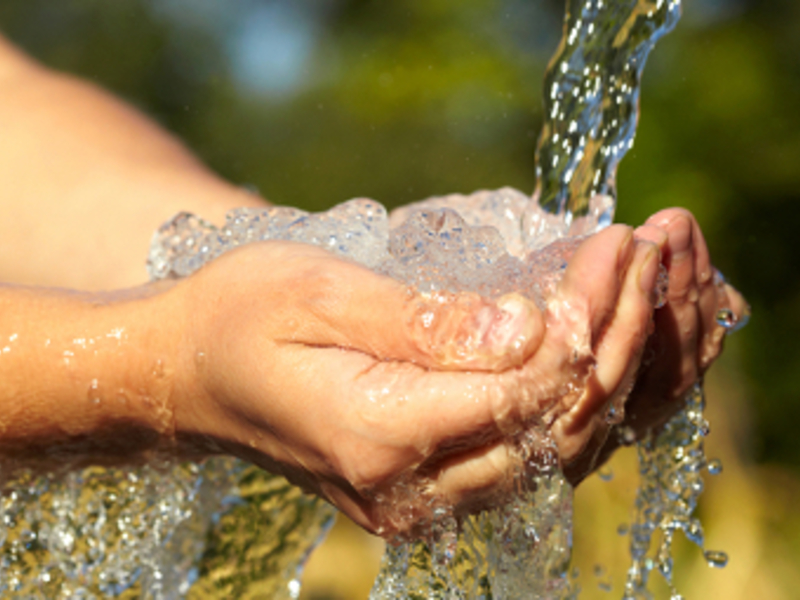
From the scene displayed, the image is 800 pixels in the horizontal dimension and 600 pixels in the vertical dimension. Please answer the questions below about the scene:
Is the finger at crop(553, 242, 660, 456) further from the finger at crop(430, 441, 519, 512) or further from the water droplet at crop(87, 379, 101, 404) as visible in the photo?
the water droplet at crop(87, 379, 101, 404)

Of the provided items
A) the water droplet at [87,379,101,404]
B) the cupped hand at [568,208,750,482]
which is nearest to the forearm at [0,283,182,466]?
the water droplet at [87,379,101,404]

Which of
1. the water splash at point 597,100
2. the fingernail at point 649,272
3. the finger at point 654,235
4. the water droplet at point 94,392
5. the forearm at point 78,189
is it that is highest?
the water splash at point 597,100

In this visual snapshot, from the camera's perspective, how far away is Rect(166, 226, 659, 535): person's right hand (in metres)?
0.70

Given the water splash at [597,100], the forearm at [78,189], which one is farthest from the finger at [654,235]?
the forearm at [78,189]

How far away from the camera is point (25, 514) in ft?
3.61

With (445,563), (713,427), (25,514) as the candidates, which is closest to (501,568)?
(445,563)

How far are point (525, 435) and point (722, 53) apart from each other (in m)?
4.25

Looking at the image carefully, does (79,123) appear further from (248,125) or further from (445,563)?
(248,125)

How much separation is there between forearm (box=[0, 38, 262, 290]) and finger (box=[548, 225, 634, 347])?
84 cm

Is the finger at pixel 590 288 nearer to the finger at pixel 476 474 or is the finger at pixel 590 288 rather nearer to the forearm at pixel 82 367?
the finger at pixel 476 474

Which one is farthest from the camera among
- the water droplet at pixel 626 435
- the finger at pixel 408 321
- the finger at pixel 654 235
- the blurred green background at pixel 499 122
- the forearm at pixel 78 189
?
the blurred green background at pixel 499 122

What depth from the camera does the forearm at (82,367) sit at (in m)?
0.94

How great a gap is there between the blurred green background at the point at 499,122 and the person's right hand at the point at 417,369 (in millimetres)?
1093

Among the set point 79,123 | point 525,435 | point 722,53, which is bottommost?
point 525,435
